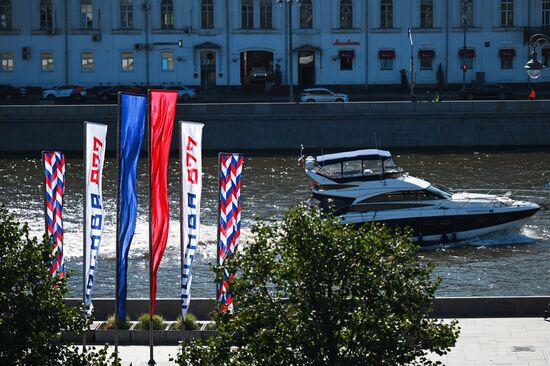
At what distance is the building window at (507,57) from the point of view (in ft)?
253

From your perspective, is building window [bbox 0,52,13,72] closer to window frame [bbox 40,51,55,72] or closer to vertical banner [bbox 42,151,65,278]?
window frame [bbox 40,51,55,72]

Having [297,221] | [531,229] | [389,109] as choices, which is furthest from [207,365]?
[389,109]

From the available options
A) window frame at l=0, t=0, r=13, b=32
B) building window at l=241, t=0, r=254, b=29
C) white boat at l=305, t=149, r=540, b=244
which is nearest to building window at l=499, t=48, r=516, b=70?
building window at l=241, t=0, r=254, b=29

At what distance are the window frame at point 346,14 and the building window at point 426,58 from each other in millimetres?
4491

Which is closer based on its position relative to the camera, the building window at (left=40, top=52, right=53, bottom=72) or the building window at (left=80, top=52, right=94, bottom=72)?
the building window at (left=80, top=52, right=94, bottom=72)

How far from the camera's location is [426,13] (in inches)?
3044

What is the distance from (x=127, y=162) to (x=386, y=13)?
5602cm

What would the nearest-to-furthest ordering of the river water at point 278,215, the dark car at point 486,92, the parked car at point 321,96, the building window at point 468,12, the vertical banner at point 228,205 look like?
the vertical banner at point 228,205 < the river water at point 278,215 < the parked car at point 321,96 < the dark car at point 486,92 < the building window at point 468,12

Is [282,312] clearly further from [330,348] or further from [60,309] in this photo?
[60,309]

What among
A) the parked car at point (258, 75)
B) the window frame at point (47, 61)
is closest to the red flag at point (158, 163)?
the parked car at point (258, 75)

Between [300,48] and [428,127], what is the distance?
686 inches

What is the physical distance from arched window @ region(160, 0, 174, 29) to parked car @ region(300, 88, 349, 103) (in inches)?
444

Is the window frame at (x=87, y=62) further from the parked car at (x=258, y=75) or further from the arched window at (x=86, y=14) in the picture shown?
the parked car at (x=258, y=75)

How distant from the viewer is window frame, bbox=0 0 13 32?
255ft
